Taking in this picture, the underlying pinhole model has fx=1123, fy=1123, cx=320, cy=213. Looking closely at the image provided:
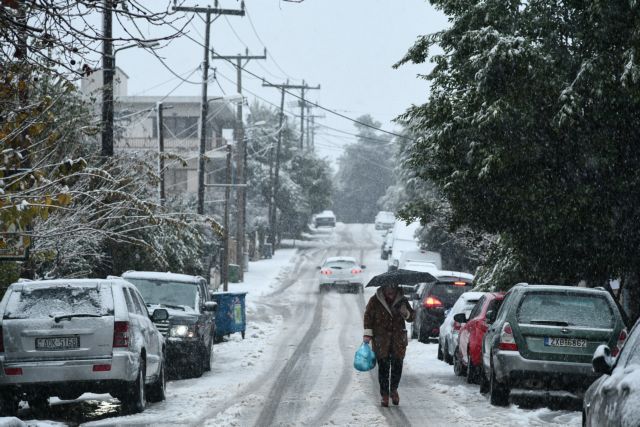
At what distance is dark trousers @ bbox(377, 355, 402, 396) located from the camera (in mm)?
14680

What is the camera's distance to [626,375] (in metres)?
7.30

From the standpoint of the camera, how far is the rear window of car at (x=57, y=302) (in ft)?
43.5

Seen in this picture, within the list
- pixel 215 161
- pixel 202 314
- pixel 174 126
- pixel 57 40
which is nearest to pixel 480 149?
pixel 202 314

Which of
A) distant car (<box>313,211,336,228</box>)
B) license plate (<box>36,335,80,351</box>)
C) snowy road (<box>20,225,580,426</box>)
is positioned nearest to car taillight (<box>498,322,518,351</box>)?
snowy road (<box>20,225,580,426</box>)

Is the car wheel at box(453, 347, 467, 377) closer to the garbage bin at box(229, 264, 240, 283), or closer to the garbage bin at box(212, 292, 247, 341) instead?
the garbage bin at box(212, 292, 247, 341)

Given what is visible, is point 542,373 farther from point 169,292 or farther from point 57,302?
point 169,292

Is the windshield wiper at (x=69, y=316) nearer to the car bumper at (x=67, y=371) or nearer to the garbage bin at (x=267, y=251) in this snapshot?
the car bumper at (x=67, y=371)

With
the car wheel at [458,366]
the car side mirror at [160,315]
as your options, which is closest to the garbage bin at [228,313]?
the car wheel at [458,366]

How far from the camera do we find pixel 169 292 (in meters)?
20.2

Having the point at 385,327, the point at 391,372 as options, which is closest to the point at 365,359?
the point at 391,372

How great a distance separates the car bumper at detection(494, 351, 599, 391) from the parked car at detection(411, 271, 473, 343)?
13043 mm

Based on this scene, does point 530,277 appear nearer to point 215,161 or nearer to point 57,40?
point 57,40

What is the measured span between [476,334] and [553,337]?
3579mm

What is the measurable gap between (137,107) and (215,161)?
29.4 feet
